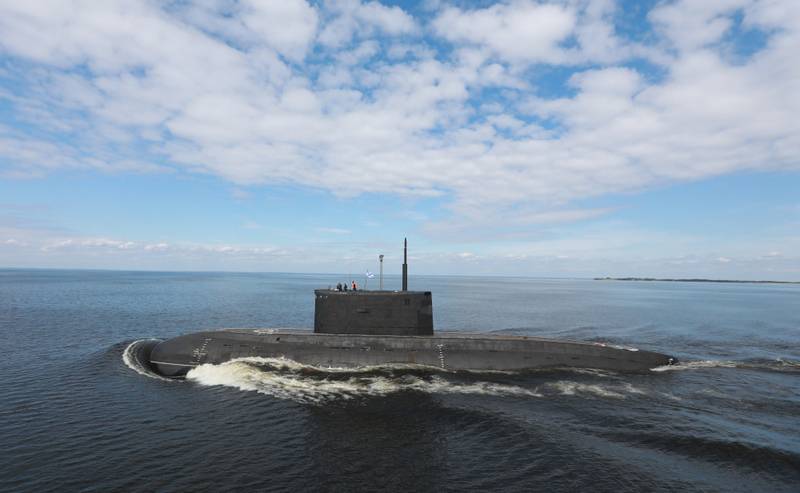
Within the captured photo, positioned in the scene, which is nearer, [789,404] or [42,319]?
[789,404]

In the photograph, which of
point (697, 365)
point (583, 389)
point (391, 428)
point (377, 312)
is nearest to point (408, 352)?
point (377, 312)

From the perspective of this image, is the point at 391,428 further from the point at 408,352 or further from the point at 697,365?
the point at 697,365

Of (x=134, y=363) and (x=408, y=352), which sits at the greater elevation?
(x=408, y=352)

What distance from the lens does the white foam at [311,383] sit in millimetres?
22391

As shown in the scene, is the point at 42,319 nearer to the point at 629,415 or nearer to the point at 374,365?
the point at 374,365

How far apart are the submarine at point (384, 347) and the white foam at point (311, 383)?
3.04ft

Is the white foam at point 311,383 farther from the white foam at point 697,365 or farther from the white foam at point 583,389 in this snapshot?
the white foam at point 697,365

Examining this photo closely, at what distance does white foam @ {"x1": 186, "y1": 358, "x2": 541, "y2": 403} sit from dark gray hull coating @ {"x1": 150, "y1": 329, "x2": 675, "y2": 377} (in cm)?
75

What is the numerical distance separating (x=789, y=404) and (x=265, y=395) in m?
25.5

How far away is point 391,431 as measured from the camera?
58.2 feet

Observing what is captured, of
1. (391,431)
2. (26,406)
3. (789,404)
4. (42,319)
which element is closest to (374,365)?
(391,431)

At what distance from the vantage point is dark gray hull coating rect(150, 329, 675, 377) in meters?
27.1

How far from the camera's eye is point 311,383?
24109mm

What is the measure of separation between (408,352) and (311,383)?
6364 millimetres
